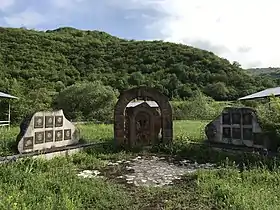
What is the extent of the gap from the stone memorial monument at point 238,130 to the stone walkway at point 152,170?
183 centimetres

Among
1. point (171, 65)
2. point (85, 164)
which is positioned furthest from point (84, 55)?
point (85, 164)

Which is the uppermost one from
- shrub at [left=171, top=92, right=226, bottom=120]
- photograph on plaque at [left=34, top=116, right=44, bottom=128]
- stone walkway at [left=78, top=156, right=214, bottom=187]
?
shrub at [left=171, top=92, right=226, bottom=120]

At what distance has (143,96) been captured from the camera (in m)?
12.1

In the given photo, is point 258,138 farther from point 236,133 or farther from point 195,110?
point 195,110

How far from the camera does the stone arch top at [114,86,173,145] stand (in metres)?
12.0

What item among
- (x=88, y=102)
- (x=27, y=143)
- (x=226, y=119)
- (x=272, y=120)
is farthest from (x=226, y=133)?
(x=88, y=102)

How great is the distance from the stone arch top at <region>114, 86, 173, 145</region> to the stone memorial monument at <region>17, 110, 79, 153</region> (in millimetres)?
1390

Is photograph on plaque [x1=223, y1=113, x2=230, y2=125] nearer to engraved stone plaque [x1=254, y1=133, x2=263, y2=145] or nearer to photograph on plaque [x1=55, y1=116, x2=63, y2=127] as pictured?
engraved stone plaque [x1=254, y1=133, x2=263, y2=145]

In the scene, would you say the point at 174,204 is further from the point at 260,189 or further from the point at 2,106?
the point at 2,106

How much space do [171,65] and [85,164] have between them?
27.6 metres

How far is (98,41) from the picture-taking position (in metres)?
45.2

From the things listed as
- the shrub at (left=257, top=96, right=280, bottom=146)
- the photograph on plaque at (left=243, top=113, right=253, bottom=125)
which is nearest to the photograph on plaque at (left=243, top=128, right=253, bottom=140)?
the photograph on plaque at (left=243, top=113, right=253, bottom=125)

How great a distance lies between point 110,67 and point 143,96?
2533 cm

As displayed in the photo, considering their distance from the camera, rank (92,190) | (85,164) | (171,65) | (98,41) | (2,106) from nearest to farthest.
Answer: (92,190), (85,164), (2,106), (171,65), (98,41)
